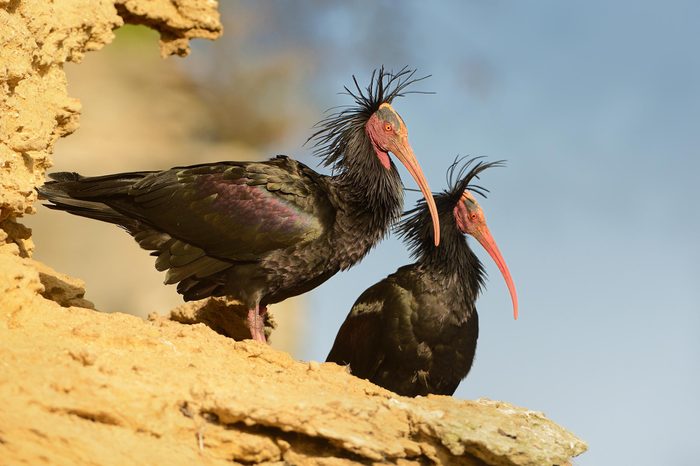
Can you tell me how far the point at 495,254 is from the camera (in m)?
10.3

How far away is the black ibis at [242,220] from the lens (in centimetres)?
819

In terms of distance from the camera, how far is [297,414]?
18.7 ft

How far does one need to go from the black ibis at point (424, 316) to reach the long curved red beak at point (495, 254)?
26 mm

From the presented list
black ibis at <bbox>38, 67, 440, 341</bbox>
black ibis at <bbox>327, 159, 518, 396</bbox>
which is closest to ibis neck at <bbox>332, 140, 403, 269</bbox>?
black ibis at <bbox>38, 67, 440, 341</bbox>

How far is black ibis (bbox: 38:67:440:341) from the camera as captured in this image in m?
8.19

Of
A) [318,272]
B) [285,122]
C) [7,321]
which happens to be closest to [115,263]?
[285,122]

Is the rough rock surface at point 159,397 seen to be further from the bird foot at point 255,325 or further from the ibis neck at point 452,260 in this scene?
the ibis neck at point 452,260

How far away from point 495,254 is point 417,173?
1.44 meters

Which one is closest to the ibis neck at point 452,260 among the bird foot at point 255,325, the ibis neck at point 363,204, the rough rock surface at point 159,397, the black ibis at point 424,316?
the black ibis at point 424,316

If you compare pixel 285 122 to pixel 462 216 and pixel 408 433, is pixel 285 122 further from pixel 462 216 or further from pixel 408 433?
pixel 408 433

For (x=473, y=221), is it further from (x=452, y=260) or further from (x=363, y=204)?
(x=363, y=204)

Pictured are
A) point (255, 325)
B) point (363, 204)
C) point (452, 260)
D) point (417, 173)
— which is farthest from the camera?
point (452, 260)

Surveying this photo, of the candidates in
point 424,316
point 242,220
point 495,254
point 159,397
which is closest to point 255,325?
point 242,220

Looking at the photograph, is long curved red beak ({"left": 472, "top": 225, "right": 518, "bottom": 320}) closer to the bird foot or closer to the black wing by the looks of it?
the black wing
